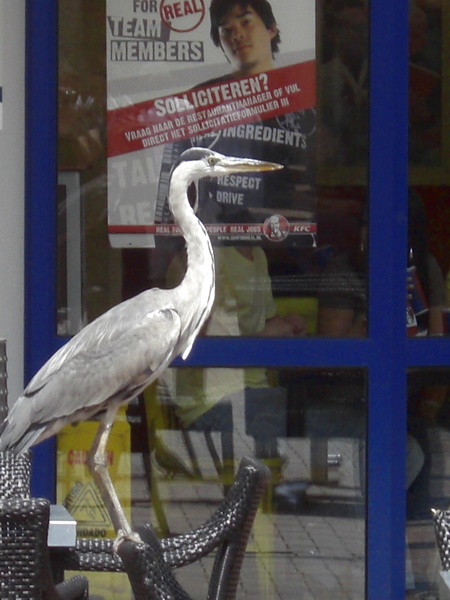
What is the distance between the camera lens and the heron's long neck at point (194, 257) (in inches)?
135

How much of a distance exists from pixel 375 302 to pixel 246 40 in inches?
47.4

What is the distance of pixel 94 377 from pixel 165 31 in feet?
6.09

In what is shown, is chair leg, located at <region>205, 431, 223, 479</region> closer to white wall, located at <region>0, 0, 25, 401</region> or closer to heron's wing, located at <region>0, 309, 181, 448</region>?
white wall, located at <region>0, 0, 25, 401</region>

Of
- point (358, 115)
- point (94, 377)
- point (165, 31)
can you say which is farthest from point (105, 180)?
point (94, 377)

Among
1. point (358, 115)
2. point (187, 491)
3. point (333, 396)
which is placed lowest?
point (187, 491)

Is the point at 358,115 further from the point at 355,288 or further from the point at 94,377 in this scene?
the point at 94,377

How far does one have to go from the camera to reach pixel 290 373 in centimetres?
448

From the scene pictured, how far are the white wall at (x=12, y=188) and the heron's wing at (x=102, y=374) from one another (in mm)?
1111

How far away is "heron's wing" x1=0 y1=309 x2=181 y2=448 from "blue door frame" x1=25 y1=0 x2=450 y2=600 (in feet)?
3.71

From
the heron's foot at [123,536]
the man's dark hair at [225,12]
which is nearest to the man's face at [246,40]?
the man's dark hair at [225,12]

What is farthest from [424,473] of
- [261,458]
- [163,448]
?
[163,448]

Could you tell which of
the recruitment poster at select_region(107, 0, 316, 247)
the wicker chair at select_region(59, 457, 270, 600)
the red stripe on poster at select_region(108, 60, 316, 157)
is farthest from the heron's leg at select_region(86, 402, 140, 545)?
the red stripe on poster at select_region(108, 60, 316, 157)

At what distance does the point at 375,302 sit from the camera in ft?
14.6

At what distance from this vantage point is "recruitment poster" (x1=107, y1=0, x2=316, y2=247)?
456 cm
